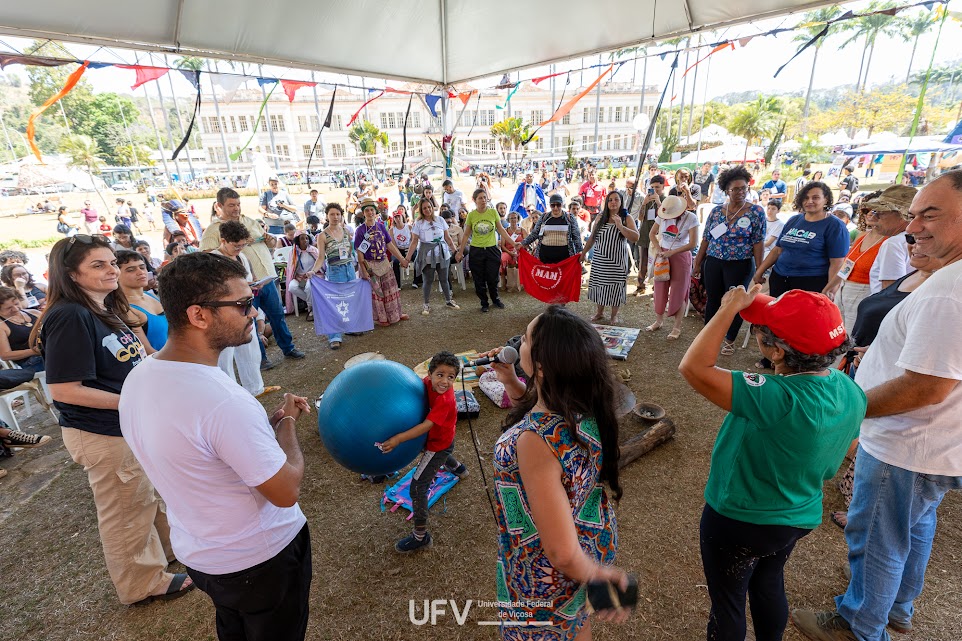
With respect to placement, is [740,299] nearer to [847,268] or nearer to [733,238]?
[847,268]

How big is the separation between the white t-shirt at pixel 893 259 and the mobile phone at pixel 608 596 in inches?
134

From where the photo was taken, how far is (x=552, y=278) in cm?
675

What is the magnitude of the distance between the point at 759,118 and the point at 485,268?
34910 millimetres

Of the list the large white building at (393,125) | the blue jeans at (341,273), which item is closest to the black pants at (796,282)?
the blue jeans at (341,273)

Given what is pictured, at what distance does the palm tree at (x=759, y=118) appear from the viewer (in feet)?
104

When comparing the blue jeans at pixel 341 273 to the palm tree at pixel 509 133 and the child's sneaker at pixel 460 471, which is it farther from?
the palm tree at pixel 509 133

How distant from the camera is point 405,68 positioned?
665cm

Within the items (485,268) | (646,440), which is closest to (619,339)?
(646,440)

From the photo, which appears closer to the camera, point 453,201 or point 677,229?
point 677,229

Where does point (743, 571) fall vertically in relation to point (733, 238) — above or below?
below

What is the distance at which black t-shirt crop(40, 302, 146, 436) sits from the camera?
2072 mm

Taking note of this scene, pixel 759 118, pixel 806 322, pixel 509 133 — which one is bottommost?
pixel 806 322

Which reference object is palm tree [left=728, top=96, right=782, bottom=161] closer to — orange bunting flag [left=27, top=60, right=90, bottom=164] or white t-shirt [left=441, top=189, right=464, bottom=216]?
white t-shirt [left=441, top=189, right=464, bottom=216]

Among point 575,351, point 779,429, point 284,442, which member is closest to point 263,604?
point 284,442
